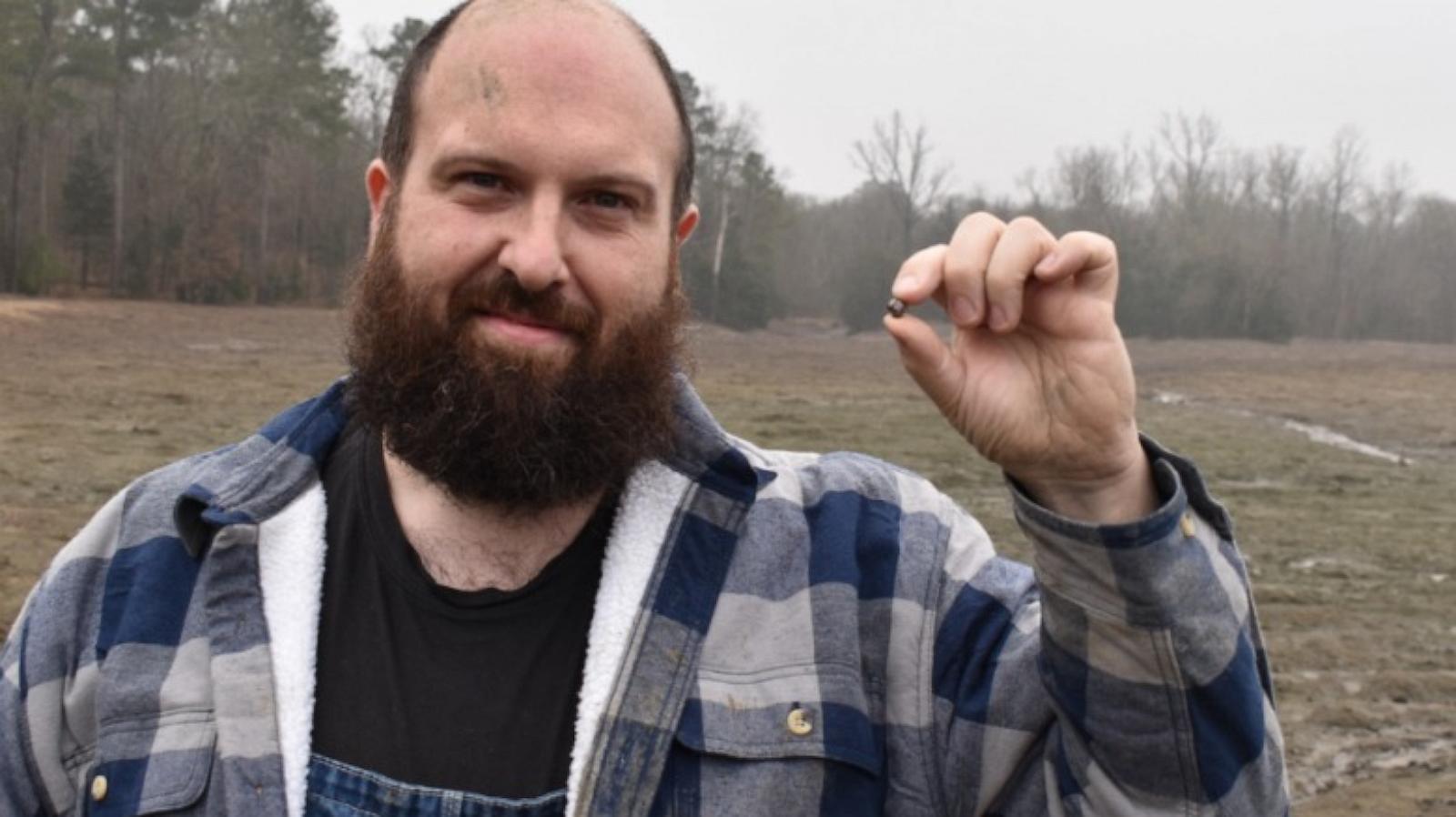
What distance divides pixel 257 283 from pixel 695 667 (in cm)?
4290

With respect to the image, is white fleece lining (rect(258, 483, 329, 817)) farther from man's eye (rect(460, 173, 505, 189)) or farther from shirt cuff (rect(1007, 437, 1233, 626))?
shirt cuff (rect(1007, 437, 1233, 626))

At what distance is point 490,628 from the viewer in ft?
6.49

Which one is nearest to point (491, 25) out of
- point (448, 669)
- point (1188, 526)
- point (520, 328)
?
point (520, 328)

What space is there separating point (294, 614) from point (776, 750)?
690 millimetres

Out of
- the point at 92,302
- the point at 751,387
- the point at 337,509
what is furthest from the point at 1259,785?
the point at 92,302

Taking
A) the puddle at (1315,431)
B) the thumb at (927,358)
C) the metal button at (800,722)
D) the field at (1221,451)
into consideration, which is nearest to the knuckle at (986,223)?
the thumb at (927,358)

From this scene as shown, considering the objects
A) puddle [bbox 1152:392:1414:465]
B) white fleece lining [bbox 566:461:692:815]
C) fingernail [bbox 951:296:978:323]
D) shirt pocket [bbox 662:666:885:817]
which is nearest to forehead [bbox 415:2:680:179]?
white fleece lining [bbox 566:461:692:815]

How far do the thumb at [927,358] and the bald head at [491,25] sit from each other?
23.7 inches

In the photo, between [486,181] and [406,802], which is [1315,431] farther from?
[406,802]

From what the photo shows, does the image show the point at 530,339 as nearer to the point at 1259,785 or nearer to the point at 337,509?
the point at 337,509

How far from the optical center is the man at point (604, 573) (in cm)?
169

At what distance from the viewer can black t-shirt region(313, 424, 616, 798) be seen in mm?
1895

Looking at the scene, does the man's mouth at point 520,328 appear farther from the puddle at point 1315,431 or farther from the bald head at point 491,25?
the puddle at point 1315,431

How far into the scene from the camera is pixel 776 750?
186 cm
